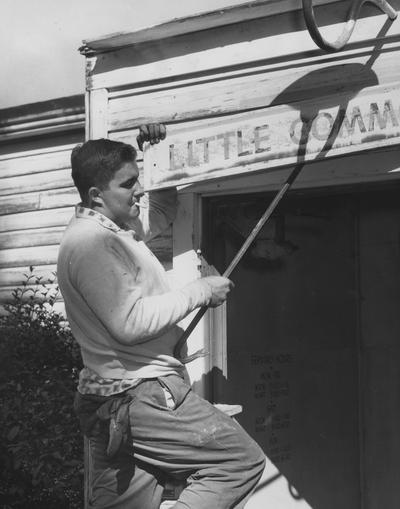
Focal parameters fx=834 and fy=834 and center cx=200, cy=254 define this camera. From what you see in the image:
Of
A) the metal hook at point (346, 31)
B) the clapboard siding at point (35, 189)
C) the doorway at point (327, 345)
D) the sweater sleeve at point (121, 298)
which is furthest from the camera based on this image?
the clapboard siding at point (35, 189)

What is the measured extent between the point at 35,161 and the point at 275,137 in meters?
3.78

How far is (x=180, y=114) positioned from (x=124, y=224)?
42.5 inches

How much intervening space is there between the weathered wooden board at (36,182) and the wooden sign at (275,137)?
286 cm

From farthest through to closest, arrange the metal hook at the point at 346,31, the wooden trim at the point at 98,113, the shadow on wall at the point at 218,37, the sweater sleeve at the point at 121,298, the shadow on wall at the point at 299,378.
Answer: the wooden trim at the point at 98,113 → the shadow on wall at the point at 218,37 → the shadow on wall at the point at 299,378 → the metal hook at the point at 346,31 → the sweater sleeve at the point at 121,298

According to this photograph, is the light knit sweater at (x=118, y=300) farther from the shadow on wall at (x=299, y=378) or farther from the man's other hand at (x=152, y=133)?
the man's other hand at (x=152, y=133)

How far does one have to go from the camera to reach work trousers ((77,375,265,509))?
3037 mm

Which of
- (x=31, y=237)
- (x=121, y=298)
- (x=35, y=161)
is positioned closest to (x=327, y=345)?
(x=121, y=298)

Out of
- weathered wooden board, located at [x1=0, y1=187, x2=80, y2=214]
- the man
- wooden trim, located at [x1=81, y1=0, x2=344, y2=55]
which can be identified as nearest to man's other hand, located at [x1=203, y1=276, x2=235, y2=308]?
the man

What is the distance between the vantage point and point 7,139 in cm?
723

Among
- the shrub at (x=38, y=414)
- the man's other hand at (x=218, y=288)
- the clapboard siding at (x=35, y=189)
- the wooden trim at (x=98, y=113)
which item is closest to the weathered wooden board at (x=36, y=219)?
the clapboard siding at (x=35, y=189)

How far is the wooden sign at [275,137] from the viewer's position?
3600mm

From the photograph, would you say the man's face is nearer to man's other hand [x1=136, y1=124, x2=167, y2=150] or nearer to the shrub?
man's other hand [x1=136, y1=124, x2=167, y2=150]

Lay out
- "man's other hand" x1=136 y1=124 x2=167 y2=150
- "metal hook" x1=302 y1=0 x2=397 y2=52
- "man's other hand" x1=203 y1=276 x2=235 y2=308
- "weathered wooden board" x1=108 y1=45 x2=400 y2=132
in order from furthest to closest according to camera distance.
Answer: "man's other hand" x1=136 y1=124 x2=167 y2=150, "weathered wooden board" x1=108 y1=45 x2=400 y2=132, "metal hook" x1=302 y1=0 x2=397 y2=52, "man's other hand" x1=203 y1=276 x2=235 y2=308

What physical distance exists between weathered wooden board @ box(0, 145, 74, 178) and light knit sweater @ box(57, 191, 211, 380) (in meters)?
3.78
